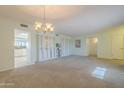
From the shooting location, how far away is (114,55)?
1055 cm

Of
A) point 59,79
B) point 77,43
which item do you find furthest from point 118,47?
point 59,79

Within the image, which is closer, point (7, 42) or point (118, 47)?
point (7, 42)

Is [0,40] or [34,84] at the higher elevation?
[0,40]

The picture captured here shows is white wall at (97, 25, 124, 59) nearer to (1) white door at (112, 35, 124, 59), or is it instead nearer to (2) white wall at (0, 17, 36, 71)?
(1) white door at (112, 35, 124, 59)

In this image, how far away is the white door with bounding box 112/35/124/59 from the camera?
10289 millimetres

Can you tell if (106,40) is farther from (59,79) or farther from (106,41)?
(59,79)

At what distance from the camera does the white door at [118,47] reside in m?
10.3

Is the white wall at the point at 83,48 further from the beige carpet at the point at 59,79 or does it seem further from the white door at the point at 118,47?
the beige carpet at the point at 59,79

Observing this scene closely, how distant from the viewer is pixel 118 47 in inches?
410

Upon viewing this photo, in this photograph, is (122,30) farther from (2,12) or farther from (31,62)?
(2,12)

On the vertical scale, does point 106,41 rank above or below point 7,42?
above

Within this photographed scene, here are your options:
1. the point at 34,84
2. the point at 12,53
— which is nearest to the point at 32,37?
the point at 12,53

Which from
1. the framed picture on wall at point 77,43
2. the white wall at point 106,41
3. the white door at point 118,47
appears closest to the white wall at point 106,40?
the white wall at point 106,41

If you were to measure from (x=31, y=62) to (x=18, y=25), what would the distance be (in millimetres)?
2270
